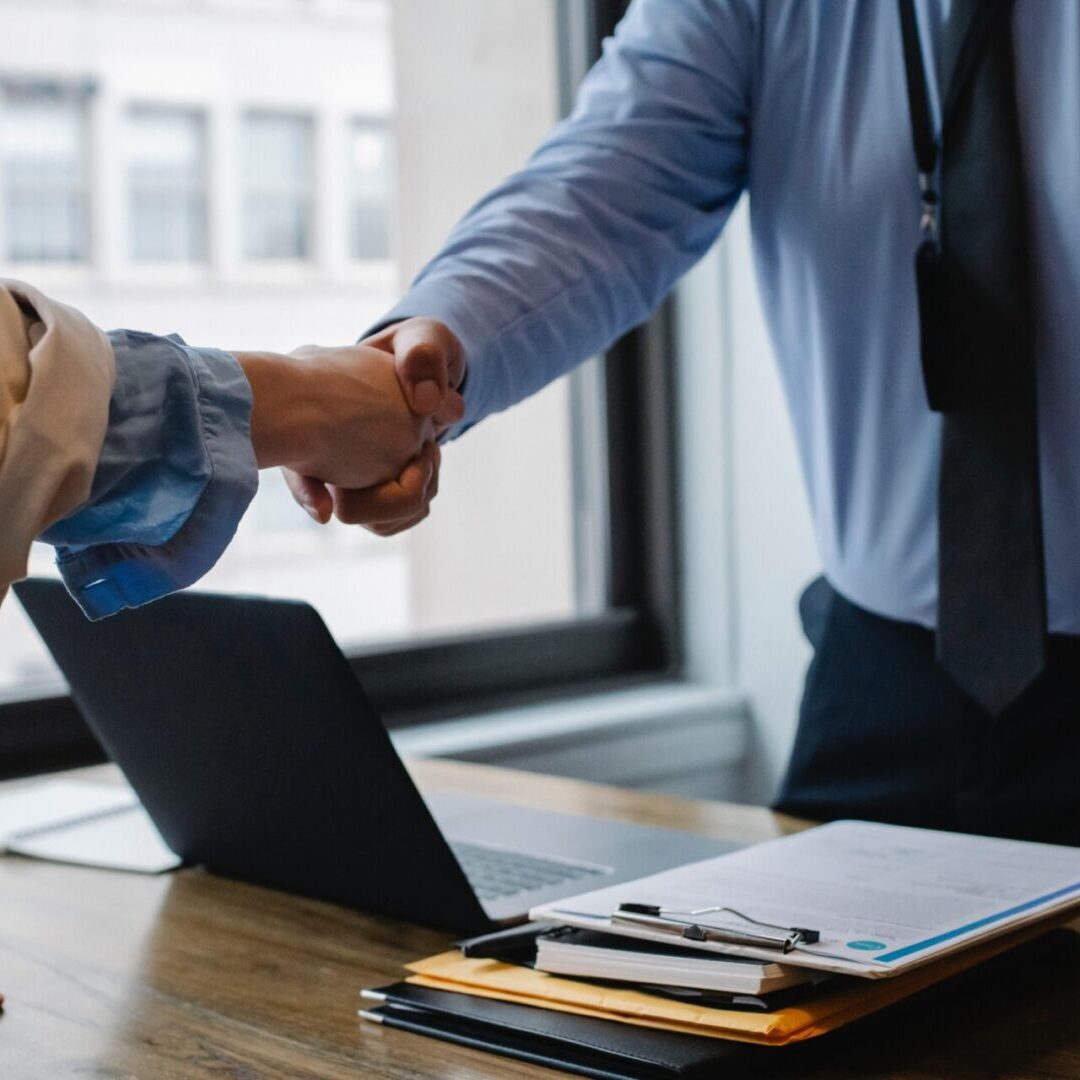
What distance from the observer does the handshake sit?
0.96 meters

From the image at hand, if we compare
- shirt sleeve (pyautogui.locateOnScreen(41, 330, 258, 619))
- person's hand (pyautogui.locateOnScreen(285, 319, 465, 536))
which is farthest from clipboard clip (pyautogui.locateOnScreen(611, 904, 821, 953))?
person's hand (pyautogui.locateOnScreen(285, 319, 465, 536))

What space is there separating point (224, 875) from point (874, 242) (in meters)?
0.69

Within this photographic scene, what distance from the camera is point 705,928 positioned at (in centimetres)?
73

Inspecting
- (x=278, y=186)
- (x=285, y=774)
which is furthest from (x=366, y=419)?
(x=278, y=186)

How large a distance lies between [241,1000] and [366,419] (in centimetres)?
39

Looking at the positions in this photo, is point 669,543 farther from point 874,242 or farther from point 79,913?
point 79,913

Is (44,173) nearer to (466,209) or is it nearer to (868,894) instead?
(466,209)

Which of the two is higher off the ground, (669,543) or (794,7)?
(794,7)

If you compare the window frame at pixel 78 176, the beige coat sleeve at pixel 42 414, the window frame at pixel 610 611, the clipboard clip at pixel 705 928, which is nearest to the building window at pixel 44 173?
the window frame at pixel 78 176

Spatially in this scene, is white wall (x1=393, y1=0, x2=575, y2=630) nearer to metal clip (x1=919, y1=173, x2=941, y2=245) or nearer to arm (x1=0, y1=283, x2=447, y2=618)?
metal clip (x1=919, y1=173, x2=941, y2=245)

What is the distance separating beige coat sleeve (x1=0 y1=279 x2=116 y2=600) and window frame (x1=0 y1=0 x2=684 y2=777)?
139cm

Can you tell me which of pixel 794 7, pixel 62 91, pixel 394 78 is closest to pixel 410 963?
pixel 794 7

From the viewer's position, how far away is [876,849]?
0.91m

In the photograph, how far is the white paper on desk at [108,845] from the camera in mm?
1137
